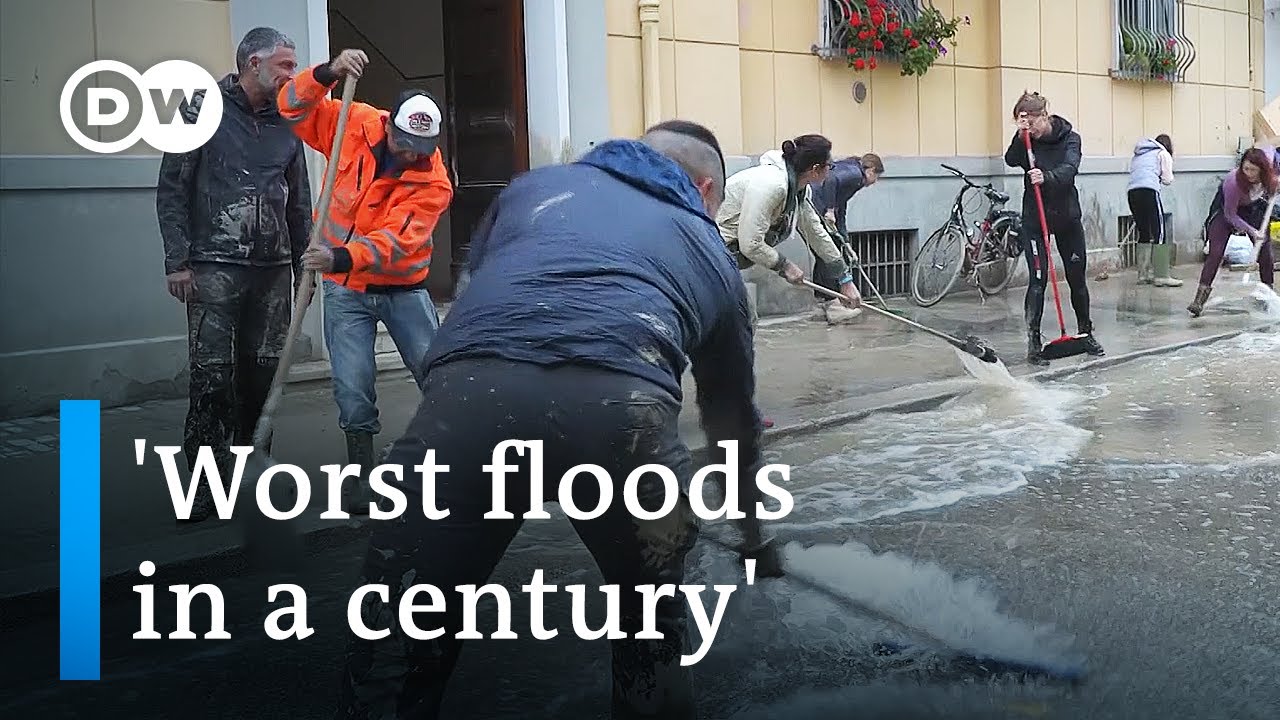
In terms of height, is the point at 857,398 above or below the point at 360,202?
below

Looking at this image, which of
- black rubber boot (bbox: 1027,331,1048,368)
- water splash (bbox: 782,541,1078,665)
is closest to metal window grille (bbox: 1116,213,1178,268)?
black rubber boot (bbox: 1027,331,1048,368)

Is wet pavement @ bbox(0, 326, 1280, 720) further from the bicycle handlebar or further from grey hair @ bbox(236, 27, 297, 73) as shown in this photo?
the bicycle handlebar

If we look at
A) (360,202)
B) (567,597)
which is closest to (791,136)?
(360,202)

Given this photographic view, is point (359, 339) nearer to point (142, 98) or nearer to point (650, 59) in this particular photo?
point (142, 98)

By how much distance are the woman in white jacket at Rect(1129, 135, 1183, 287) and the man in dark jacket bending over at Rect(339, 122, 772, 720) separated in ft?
42.1

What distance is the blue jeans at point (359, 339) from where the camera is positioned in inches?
210

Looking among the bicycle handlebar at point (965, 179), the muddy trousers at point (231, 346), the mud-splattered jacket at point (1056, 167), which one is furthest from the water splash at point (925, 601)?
the bicycle handlebar at point (965, 179)

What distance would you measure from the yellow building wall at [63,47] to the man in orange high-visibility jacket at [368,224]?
3.04 metres

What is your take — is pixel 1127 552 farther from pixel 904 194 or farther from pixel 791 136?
pixel 904 194

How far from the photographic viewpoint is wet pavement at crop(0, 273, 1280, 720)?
3.59 metres

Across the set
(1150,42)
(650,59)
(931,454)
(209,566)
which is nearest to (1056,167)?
(650,59)

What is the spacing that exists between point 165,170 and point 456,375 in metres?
3.06

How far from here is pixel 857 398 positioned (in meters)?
7.93

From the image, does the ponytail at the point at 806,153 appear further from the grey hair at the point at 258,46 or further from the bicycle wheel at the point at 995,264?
the bicycle wheel at the point at 995,264
